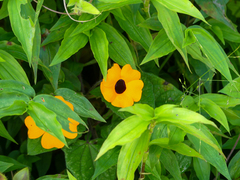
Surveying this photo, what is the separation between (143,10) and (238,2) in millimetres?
636

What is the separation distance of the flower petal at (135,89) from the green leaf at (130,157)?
0.81ft

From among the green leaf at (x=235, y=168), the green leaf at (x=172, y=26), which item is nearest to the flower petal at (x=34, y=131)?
the green leaf at (x=172, y=26)

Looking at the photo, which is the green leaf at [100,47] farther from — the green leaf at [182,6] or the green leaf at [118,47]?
the green leaf at [182,6]

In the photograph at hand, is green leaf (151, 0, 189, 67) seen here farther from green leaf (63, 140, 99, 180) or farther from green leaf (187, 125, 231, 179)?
green leaf (63, 140, 99, 180)

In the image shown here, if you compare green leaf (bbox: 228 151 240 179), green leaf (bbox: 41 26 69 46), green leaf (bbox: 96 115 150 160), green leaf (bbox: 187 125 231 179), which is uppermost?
green leaf (bbox: 41 26 69 46)

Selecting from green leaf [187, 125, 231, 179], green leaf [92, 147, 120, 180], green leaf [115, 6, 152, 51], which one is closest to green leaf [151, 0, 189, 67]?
green leaf [115, 6, 152, 51]

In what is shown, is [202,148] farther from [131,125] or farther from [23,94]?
[23,94]

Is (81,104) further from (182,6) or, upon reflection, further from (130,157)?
(182,6)

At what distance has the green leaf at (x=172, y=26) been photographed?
2.35ft

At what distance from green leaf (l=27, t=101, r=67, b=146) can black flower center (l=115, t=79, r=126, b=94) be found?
32cm

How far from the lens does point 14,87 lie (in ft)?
2.24

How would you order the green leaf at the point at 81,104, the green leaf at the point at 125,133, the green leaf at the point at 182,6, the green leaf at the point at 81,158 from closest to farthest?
the green leaf at the point at 125,133, the green leaf at the point at 182,6, the green leaf at the point at 81,104, the green leaf at the point at 81,158

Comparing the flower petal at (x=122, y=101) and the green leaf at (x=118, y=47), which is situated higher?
the green leaf at (x=118, y=47)

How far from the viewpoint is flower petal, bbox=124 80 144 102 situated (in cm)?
87
